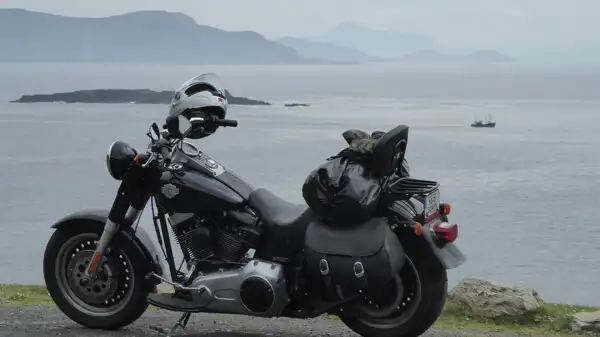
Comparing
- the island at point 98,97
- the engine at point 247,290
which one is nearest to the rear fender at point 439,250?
the engine at point 247,290

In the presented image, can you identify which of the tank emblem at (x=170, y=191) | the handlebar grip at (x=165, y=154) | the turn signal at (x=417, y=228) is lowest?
the turn signal at (x=417, y=228)

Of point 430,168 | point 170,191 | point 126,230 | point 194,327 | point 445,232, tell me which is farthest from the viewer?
point 430,168

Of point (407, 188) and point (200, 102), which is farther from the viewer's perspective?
point (200, 102)

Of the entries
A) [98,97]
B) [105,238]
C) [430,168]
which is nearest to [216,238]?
[105,238]

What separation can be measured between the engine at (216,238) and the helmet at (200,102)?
1.90 feet

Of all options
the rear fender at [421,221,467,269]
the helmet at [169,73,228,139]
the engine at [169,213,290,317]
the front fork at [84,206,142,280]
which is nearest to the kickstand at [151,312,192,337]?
the engine at [169,213,290,317]

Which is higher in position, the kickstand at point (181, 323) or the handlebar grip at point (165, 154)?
the handlebar grip at point (165, 154)

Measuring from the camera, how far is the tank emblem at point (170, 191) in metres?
5.55

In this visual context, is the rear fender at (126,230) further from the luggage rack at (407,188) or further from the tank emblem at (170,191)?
the luggage rack at (407,188)

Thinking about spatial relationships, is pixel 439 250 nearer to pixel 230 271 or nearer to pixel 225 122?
pixel 230 271

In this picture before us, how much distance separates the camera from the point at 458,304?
7.34 m

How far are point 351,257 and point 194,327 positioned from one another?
162 centimetres

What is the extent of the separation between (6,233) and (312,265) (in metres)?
33.9

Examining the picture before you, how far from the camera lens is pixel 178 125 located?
561 cm
